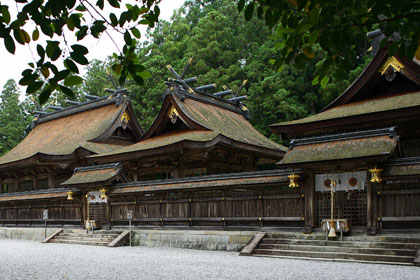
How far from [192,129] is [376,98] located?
924cm

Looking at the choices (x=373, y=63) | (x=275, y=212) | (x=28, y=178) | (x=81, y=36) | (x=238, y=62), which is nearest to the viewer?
(x=81, y=36)

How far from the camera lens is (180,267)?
1226 centimetres

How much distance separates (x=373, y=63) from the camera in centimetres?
1878

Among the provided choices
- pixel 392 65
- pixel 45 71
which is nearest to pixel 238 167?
pixel 392 65

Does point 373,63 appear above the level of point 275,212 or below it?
above

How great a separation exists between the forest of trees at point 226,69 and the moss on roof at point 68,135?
4.34m

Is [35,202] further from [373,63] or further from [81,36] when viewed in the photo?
[81,36]

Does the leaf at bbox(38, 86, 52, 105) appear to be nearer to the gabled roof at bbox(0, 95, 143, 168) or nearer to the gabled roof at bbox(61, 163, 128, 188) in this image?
the gabled roof at bbox(61, 163, 128, 188)

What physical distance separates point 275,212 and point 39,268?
8.02 m

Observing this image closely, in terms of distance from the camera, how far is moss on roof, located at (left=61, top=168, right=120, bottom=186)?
2158 cm

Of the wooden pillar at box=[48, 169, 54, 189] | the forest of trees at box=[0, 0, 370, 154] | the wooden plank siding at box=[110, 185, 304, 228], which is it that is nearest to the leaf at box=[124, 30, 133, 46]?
the wooden plank siding at box=[110, 185, 304, 228]

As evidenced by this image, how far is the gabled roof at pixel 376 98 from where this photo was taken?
Answer: 669 inches

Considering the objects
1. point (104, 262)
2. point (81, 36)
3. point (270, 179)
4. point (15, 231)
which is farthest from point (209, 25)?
point (81, 36)

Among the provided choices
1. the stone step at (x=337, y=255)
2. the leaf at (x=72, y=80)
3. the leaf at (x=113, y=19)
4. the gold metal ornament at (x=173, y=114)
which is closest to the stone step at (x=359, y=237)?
the stone step at (x=337, y=255)
